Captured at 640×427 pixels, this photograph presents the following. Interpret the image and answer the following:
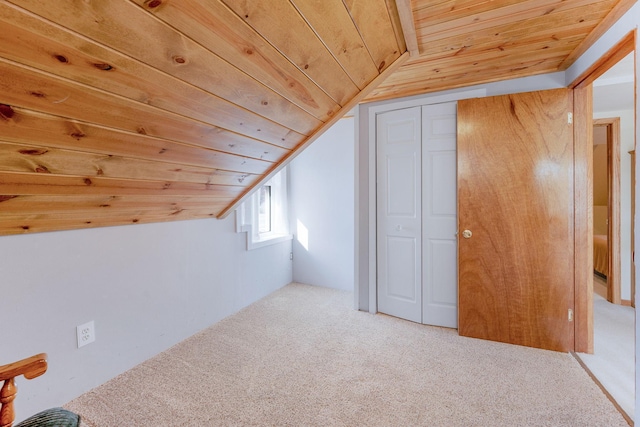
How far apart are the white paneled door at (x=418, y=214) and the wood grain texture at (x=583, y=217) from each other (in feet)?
2.55

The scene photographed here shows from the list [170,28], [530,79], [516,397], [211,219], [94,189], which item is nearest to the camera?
[170,28]

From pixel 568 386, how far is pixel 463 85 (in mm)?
2157

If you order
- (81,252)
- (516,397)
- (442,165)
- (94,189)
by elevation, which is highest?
(442,165)

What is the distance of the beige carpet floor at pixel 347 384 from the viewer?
57.6 inches

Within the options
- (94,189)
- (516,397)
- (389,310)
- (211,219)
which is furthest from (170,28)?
(389,310)

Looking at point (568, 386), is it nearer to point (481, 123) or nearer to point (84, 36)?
point (481, 123)

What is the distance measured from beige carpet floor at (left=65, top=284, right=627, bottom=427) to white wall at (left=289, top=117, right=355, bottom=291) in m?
1.24

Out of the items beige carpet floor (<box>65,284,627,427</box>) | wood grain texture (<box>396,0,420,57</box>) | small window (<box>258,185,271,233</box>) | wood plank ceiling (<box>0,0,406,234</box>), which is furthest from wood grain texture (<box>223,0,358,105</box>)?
small window (<box>258,185,271,233</box>)

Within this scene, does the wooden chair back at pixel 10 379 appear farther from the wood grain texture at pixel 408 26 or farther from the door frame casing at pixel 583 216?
the door frame casing at pixel 583 216

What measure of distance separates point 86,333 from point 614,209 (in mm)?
4700

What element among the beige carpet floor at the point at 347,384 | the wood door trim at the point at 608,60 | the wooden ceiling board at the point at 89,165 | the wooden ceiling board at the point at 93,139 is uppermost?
the wood door trim at the point at 608,60

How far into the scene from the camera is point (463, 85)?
92.7 inches

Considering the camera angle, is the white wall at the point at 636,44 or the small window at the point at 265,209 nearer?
the white wall at the point at 636,44

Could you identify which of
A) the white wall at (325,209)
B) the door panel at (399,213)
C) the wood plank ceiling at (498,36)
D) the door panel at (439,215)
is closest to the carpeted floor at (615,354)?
the door panel at (439,215)
